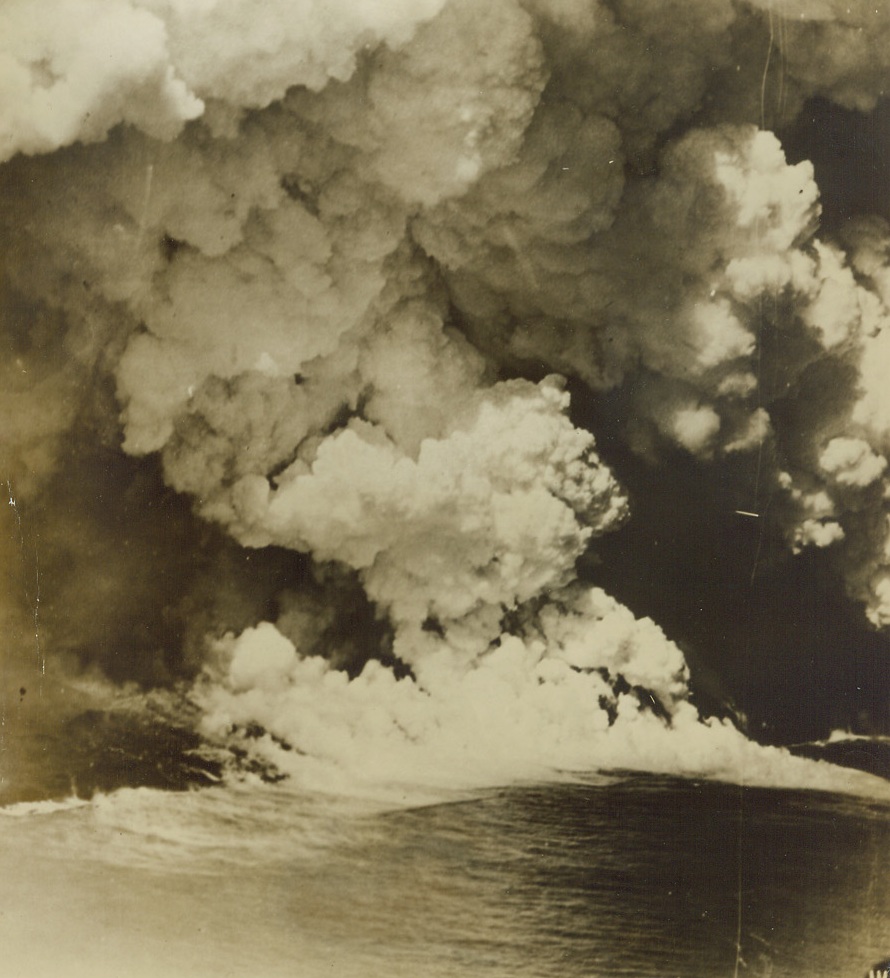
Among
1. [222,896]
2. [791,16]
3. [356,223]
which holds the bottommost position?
[222,896]

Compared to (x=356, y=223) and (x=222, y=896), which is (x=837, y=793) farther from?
(x=356, y=223)

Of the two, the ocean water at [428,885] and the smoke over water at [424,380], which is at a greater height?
the smoke over water at [424,380]

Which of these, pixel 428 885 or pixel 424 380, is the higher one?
pixel 424 380

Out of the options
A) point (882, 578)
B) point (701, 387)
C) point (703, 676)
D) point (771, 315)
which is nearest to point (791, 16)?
point (771, 315)
